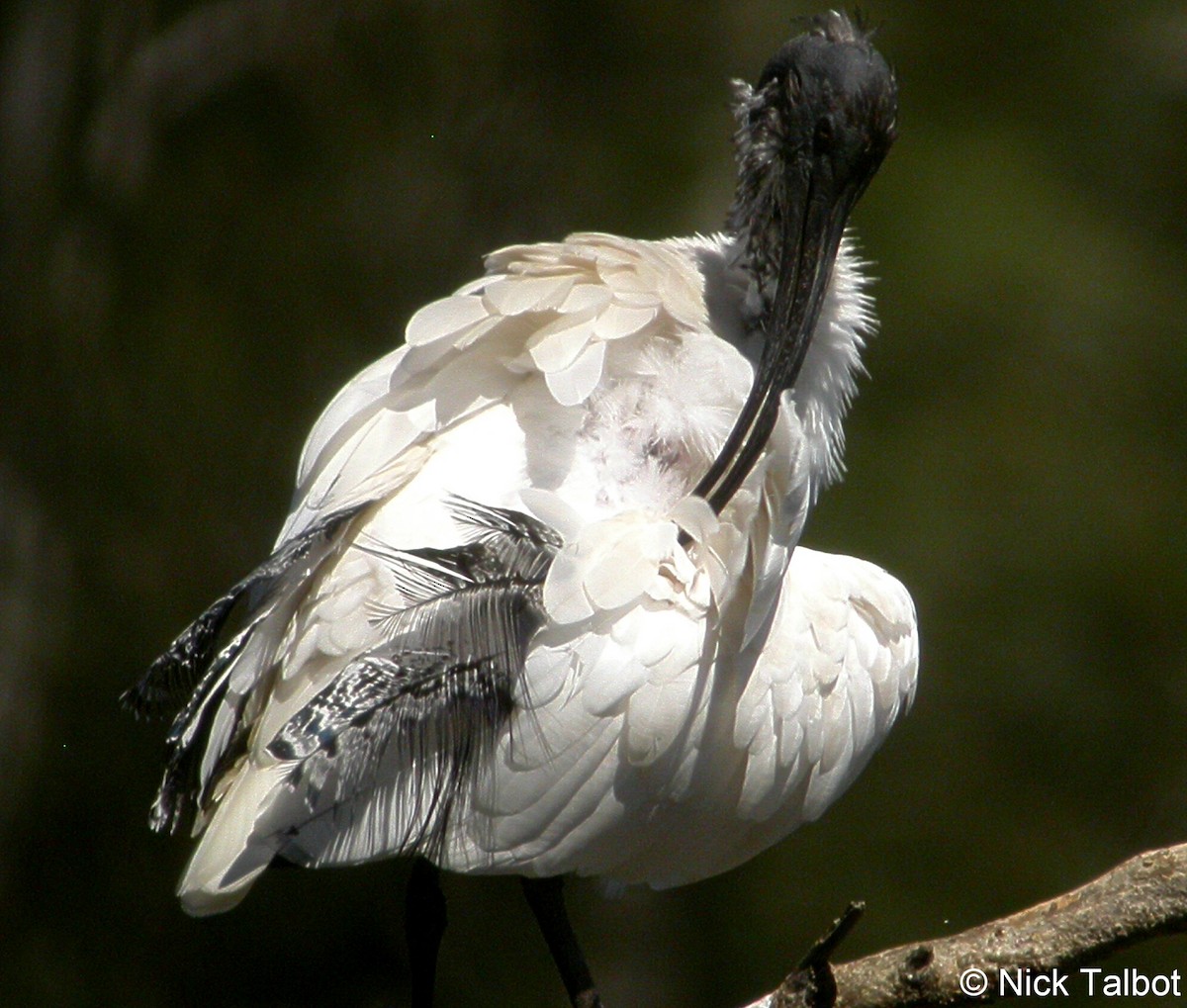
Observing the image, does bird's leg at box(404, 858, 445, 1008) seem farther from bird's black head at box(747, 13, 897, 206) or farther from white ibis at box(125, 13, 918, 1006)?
bird's black head at box(747, 13, 897, 206)

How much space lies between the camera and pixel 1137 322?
5129 mm

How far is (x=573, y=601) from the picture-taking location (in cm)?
158

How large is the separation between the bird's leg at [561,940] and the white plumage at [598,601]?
0.20m

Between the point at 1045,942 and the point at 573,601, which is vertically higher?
the point at 573,601

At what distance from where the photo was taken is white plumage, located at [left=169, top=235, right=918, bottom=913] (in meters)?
1.62

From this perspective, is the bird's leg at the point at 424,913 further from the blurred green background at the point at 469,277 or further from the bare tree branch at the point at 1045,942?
the blurred green background at the point at 469,277

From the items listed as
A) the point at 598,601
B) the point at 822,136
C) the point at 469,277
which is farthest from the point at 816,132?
the point at 469,277

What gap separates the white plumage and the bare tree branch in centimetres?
24

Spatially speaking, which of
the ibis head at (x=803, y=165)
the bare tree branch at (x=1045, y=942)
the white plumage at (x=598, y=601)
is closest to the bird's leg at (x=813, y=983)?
the bare tree branch at (x=1045, y=942)

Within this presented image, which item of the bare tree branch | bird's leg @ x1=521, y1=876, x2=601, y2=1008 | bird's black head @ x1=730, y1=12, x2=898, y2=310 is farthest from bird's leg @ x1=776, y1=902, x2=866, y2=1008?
bird's black head @ x1=730, y1=12, x2=898, y2=310

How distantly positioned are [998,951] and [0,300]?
3457 mm

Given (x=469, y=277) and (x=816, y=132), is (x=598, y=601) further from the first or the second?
(x=469, y=277)

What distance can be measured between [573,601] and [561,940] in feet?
2.45

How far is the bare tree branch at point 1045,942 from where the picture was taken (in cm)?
181
